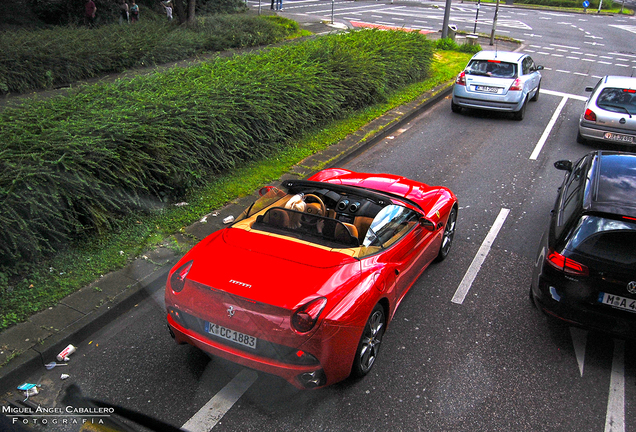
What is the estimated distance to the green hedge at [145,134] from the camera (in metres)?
5.67

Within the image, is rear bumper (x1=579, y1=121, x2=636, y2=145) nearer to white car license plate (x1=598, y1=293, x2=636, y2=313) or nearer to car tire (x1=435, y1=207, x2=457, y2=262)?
car tire (x1=435, y1=207, x2=457, y2=262)

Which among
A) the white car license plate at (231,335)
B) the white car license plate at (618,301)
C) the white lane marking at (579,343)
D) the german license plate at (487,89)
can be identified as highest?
the german license plate at (487,89)

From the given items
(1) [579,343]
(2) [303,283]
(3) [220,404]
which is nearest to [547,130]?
(1) [579,343]

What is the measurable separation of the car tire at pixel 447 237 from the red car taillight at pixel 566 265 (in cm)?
157

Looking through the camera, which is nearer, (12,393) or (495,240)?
(12,393)

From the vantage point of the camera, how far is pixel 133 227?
660 centimetres

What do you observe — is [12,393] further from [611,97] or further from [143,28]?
[143,28]

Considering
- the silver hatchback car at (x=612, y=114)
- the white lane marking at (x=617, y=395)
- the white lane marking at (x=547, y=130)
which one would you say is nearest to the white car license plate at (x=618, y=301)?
the white lane marking at (x=617, y=395)

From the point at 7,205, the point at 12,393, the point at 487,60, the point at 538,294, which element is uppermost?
the point at 487,60

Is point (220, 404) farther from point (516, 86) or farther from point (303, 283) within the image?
point (516, 86)

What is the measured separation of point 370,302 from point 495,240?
11.5 feet

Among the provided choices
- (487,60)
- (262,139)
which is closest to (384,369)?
(262,139)

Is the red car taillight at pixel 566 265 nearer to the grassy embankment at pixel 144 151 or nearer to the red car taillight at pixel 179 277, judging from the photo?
the red car taillight at pixel 179 277

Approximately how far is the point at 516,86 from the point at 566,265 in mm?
8936
